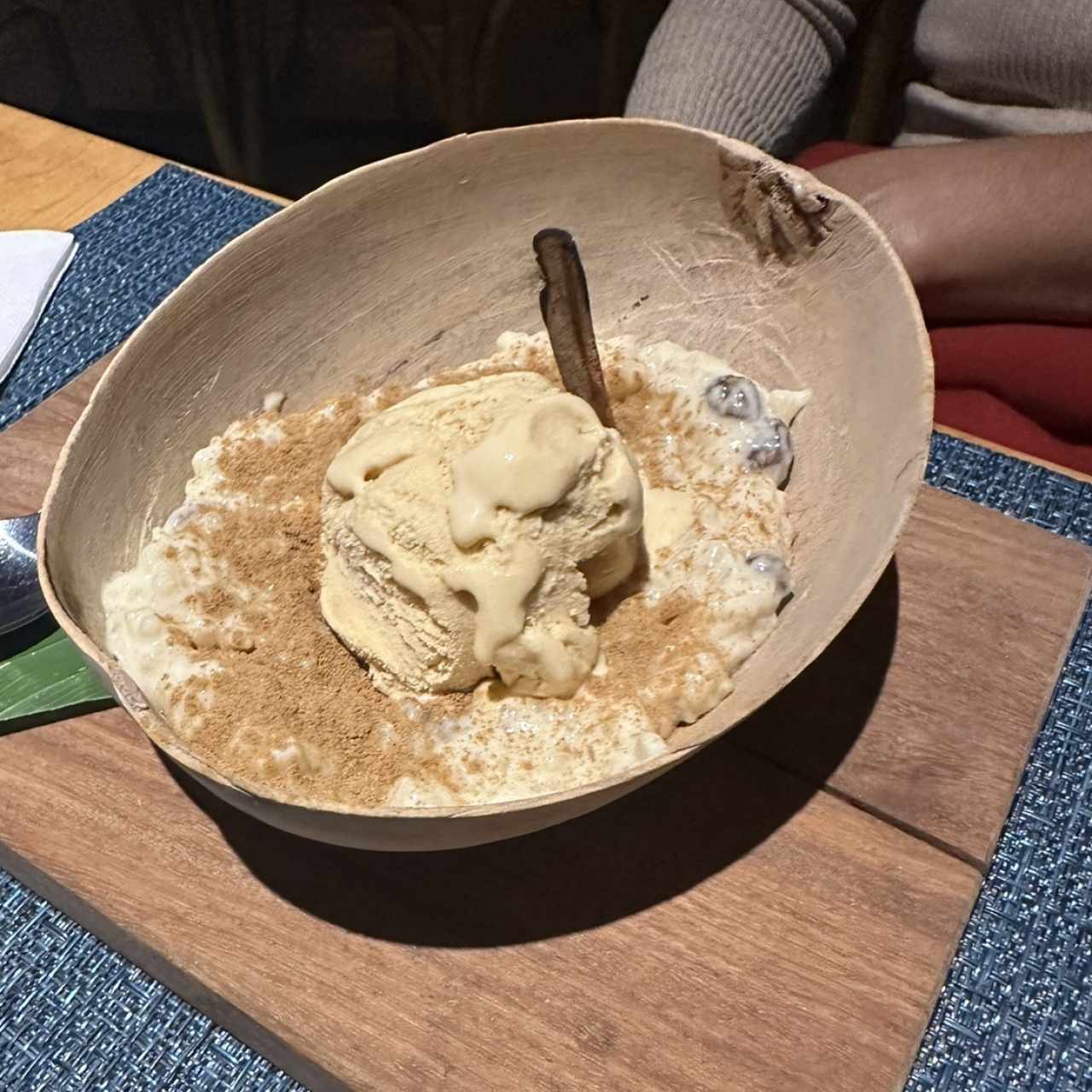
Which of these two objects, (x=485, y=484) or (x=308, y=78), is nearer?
(x=485, y=484)

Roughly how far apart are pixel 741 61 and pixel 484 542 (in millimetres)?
776

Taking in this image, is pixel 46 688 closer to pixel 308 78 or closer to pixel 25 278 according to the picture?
pixel 25 278

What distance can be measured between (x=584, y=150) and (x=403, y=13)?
1256 mm

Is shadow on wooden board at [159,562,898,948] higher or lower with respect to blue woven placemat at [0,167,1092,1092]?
higher

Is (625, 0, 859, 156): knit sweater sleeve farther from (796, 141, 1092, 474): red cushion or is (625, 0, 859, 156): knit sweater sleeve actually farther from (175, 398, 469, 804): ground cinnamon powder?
(175, 398, 469, 804): ground cinnamon powder

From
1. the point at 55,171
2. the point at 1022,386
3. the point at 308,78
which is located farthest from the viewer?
the point at 308,78

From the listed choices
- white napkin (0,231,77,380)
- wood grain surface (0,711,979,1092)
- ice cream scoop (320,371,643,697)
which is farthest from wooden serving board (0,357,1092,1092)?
white napkin (0,231,77,380)

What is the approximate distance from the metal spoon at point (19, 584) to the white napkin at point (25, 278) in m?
0.30

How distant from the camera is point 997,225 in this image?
0.88 m

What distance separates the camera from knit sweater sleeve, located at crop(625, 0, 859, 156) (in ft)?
3.55

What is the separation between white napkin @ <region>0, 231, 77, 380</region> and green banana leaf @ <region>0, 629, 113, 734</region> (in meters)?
0.39

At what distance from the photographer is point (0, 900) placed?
619 mm

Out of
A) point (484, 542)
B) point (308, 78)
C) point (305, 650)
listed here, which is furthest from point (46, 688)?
point (308, 78)

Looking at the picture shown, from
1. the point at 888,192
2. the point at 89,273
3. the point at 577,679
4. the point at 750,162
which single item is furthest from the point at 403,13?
the point at 577,679
